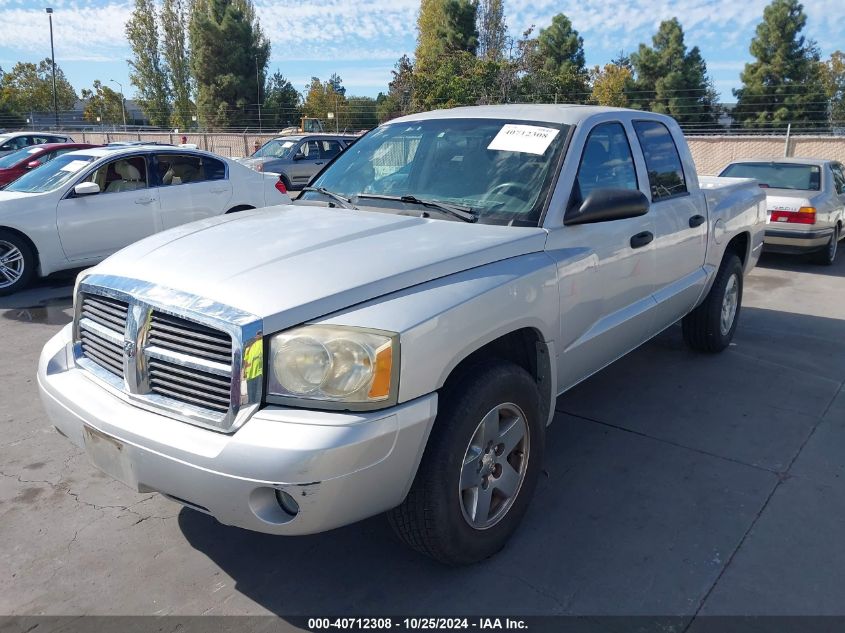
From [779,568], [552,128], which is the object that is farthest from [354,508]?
[552,128]

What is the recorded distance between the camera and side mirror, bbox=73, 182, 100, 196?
776 centimetres

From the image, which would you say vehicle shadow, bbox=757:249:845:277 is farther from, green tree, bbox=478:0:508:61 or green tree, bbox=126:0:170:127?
green tree, bbox=126:0:170:127

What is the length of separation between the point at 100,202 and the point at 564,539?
6932 millimetres

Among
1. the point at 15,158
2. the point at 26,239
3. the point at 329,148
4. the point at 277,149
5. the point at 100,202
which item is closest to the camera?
the point at 26,239

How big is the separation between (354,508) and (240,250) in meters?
1.16

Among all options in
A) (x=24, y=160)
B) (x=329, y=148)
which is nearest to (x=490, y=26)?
(x=329, y=148)

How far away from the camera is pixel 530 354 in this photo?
324 centimetres

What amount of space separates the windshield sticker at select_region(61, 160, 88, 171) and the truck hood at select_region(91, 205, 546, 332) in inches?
221

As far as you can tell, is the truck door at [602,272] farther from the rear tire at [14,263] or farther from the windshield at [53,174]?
the rear tire at [14,263]

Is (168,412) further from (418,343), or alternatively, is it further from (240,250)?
(418,343)

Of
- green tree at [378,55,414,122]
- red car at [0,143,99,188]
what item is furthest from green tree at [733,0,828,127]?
red car at [0,143,99,188]

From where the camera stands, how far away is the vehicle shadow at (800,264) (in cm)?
967

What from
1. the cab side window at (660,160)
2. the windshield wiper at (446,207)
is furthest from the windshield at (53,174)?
the cab side window at (660,160)

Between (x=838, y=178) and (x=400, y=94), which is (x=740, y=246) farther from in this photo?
(x=400, y=94)
